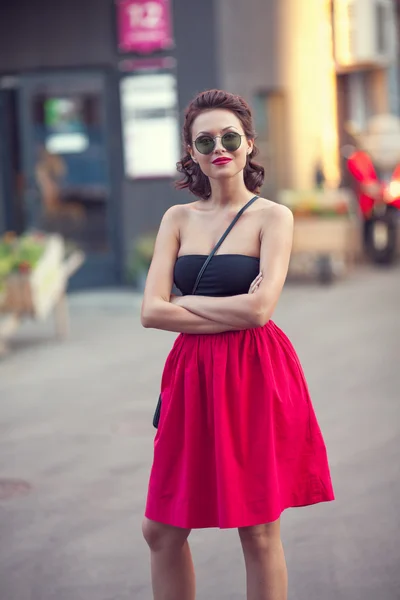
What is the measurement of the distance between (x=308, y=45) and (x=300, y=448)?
16145 mm

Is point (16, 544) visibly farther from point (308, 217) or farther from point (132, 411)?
point (308, 217)

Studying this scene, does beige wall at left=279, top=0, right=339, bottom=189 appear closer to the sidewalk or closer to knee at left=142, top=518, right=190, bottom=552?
the sidewalk

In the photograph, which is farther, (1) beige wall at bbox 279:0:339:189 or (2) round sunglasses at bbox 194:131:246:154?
(1) beige wall at bbox 279:0:339:189

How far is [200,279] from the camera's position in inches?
141

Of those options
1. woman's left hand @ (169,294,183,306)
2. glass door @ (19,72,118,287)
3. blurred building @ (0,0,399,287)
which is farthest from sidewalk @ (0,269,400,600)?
glass door @ (19,72,118,287)

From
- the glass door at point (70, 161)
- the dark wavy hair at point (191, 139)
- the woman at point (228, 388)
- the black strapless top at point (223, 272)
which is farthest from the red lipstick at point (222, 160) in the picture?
the glass door at point (70, 161)

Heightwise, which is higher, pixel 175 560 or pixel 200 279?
pixel 200 279

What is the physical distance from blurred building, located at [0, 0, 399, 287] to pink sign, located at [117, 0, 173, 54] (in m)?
0.01

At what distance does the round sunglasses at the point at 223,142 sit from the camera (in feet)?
11.6

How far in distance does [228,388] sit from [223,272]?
40 cm

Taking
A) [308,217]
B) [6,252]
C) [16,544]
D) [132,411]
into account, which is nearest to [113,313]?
[6,252]

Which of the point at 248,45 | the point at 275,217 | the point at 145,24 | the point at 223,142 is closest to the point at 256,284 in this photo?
the point at 275,217

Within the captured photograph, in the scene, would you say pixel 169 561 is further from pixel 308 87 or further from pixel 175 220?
pixel 308 87

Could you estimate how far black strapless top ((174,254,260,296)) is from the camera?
3.54 metres
